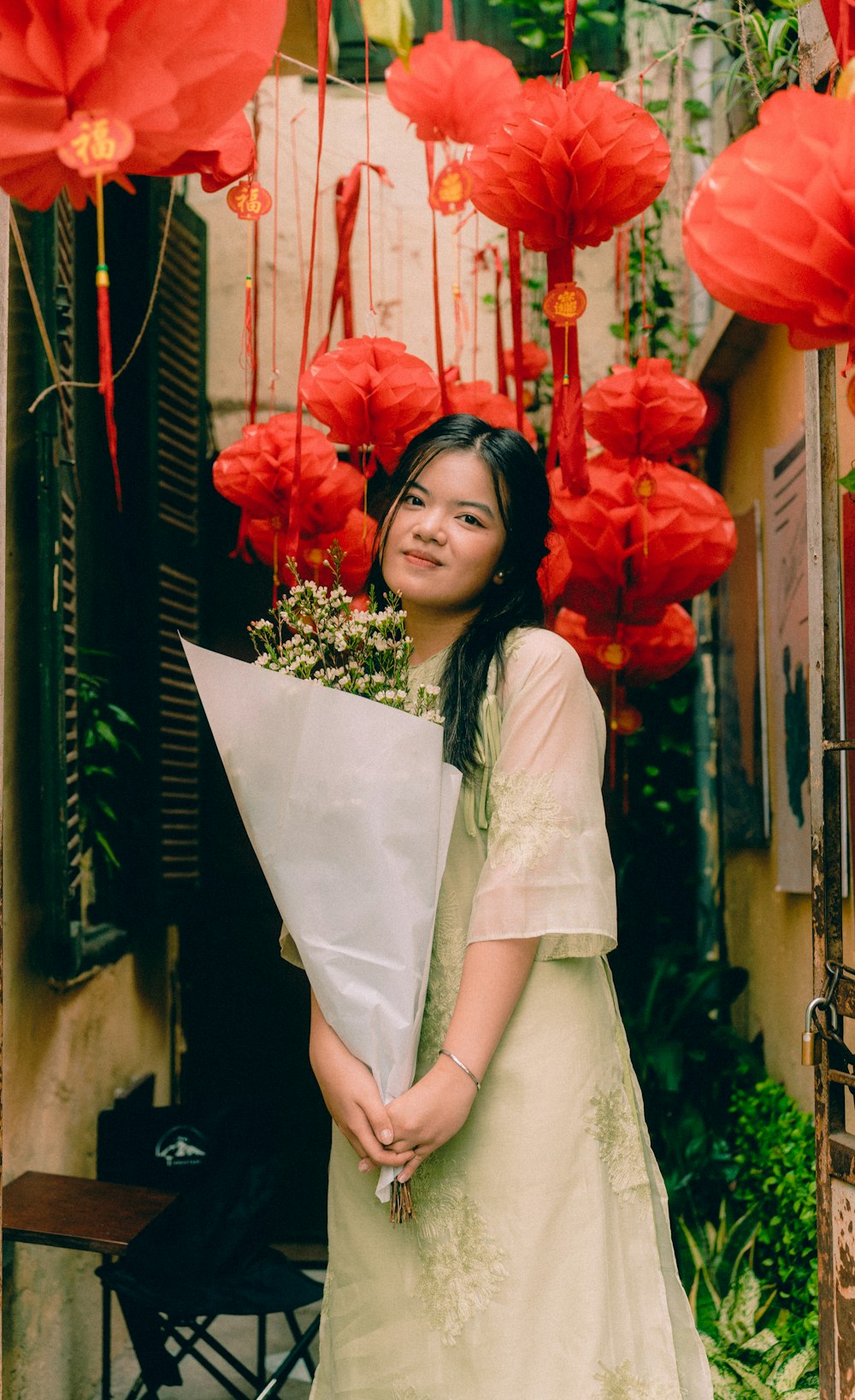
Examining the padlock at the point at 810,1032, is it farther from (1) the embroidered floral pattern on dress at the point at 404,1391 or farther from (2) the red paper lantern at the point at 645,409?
(2) the red paper lantern at the point at 645,409

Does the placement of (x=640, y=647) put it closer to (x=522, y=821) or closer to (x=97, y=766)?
(x=522, y=821)

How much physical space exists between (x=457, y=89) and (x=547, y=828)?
1711 millimetres

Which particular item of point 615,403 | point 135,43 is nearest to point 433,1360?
point 135,43

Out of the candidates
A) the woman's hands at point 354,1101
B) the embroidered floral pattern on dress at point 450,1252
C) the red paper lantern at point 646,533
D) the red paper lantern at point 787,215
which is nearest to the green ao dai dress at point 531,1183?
the embroidered floral pattern on dress at point 450,1252

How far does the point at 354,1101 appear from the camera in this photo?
5.00 ft

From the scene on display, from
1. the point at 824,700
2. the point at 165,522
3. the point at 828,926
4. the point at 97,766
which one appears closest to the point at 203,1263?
the point at 97,766

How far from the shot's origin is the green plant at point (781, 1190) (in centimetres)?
267

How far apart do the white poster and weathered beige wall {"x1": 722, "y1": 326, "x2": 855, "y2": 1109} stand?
→ 0.05 meters

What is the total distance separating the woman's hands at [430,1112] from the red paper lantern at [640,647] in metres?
1.29

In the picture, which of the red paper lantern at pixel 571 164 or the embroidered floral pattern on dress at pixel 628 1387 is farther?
the red paper lantern at pixel 571 164

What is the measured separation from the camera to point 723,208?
1.08 metres

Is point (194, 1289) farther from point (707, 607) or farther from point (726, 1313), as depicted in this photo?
point (707, 607)

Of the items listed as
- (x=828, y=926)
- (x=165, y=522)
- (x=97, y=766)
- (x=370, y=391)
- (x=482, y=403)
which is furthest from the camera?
(x=165, y=522)

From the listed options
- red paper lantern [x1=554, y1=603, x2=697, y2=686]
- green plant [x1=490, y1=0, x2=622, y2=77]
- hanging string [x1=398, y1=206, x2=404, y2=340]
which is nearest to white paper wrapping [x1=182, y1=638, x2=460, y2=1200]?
Result: red paper lantern [x1=554, y1=603, x2=697, y2=686]
